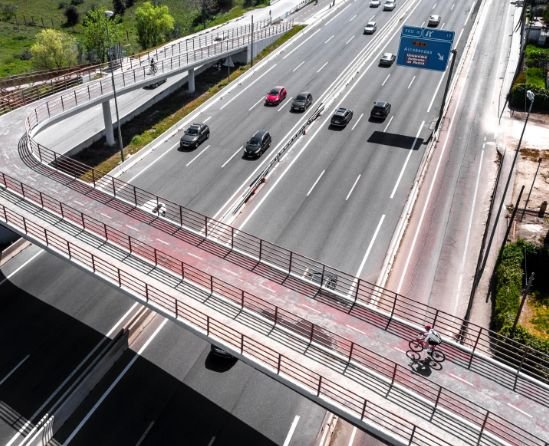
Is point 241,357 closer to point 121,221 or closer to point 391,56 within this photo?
point 121,221

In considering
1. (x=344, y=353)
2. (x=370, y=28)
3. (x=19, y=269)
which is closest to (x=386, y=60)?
(x=370, y=28)

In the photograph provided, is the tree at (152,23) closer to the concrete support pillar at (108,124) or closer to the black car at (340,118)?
the concrete support pillar at (108,124)

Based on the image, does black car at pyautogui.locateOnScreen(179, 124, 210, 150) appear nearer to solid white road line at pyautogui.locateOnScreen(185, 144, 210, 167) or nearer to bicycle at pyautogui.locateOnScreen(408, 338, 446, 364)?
solid white road line at pyautogui.locateOnScreen(185, 144, 210, 167)

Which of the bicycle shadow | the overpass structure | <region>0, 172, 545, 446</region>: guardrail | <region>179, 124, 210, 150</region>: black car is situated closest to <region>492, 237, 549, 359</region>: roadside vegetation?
the overpass structure

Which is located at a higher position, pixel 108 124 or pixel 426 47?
pixel 426 47

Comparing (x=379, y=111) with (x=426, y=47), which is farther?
(x=379, y=111)

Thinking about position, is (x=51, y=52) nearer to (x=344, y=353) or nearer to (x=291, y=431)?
(x=291, y=431)
